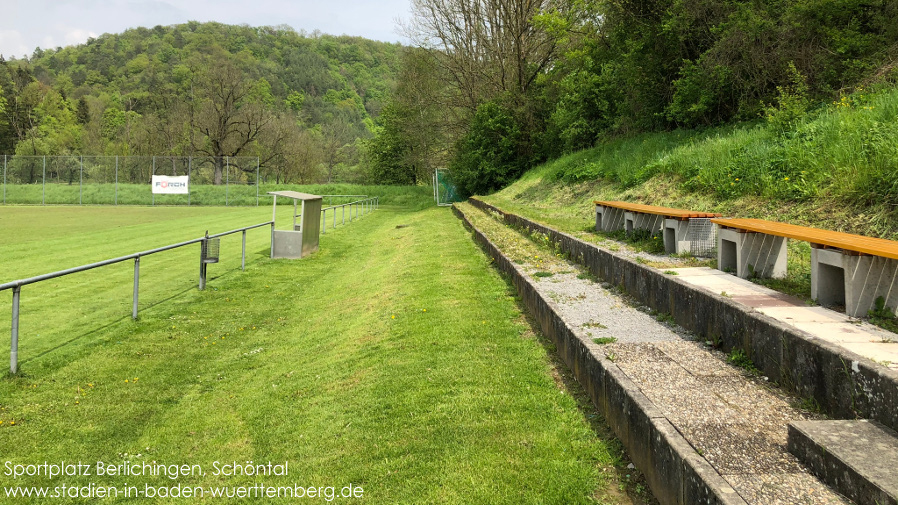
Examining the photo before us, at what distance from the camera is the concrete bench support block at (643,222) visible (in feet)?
27.1

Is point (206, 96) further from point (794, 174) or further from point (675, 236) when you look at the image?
point (794, 174)

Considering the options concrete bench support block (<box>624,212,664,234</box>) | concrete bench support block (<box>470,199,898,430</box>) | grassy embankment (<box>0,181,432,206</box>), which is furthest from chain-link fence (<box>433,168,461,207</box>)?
concrete bench support block (<box>470,199,898,430</box>)

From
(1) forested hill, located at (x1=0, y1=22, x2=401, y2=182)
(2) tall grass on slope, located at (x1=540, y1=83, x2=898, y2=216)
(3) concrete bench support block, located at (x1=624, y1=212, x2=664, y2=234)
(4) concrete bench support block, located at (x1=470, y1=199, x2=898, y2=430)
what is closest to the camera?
(4) concrete bench support block, located at (x1=470, y1=199, x2=898, y2=430)

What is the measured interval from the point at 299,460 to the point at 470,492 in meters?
1.32

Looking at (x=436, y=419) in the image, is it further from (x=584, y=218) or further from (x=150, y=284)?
(x=584, y=218)

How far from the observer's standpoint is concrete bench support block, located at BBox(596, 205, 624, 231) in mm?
10047

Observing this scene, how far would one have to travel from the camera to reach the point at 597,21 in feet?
76.0

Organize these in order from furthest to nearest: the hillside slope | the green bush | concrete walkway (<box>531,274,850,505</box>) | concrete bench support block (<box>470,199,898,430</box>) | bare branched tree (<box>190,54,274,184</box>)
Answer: bare branched tree (<box>190,54,274,184</box>) < the green bush < the hillside slope < concrete bench support block (<box>470,199,898,430</box>) < concrete walkway (<box>531,274,850,505</box>)

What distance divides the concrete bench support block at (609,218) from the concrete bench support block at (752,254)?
3.89 m

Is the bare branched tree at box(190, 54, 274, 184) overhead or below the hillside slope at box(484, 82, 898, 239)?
overhead

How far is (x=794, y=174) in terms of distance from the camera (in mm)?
7070

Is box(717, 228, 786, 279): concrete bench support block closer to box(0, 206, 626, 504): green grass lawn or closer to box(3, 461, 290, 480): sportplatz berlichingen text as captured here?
box(0, 206, 626, 504): green grass lawn

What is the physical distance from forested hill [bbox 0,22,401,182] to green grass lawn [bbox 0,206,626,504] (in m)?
40.8

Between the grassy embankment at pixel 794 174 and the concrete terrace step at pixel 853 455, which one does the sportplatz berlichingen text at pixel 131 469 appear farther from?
the grassy embankment at pixel 794 174
